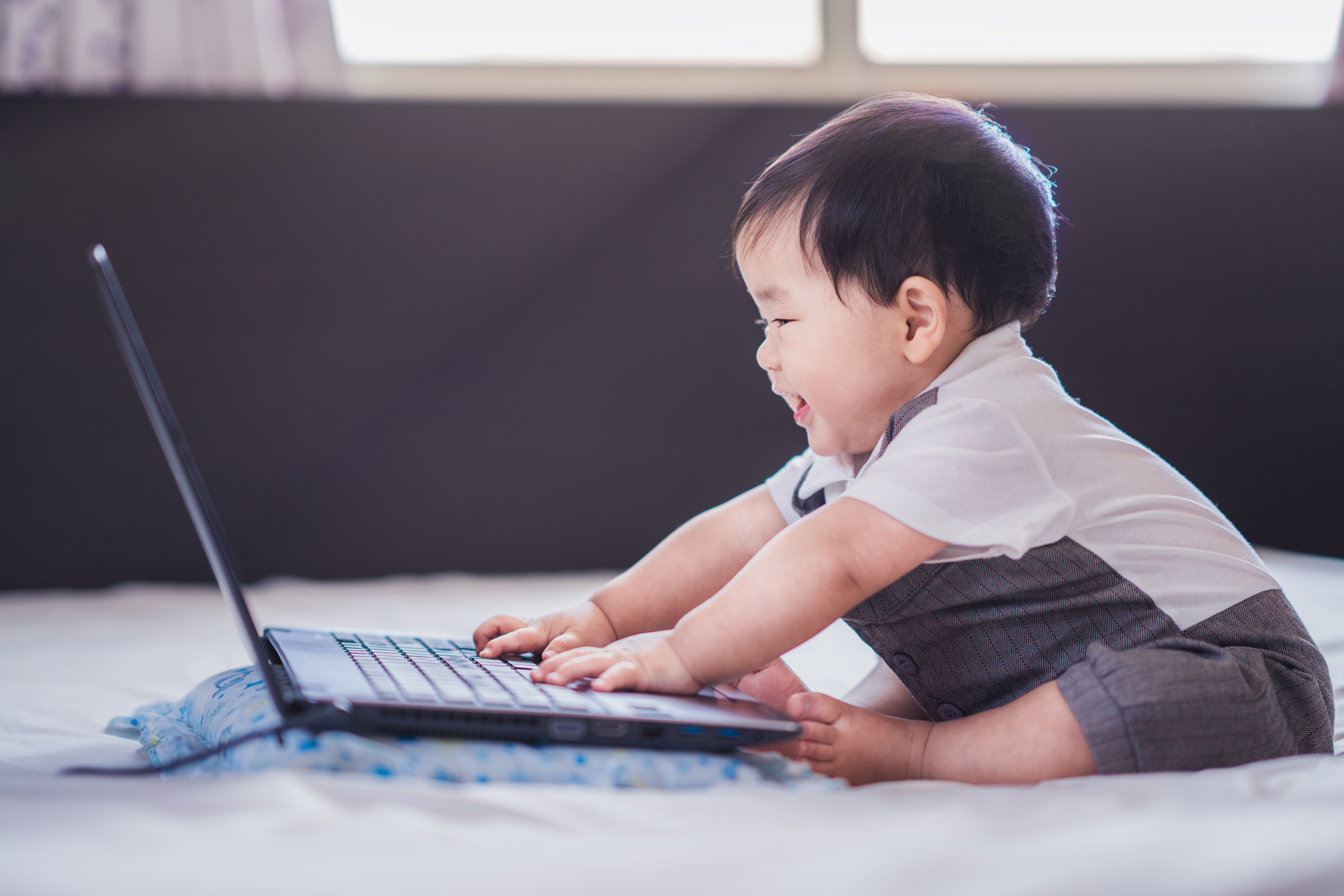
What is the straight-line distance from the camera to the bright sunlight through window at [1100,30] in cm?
228

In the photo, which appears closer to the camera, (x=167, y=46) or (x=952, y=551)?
(x=952, y=551)

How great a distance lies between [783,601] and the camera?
67 centimetres

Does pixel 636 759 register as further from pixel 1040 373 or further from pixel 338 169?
pixel 338 169

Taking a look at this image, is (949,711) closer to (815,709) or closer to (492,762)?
(815,709)

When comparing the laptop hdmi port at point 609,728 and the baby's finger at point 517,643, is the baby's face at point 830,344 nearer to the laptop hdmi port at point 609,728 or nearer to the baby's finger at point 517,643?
the baby's finger at point 517,643

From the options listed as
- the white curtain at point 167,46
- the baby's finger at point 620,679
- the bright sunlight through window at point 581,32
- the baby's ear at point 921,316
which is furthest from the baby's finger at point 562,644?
the bright sunlight through window at point 581,32

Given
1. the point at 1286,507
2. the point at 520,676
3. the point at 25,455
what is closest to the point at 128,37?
the point at 25,455

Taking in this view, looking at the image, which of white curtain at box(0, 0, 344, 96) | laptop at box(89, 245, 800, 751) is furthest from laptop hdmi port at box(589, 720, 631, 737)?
white curtain at box(0, 0, 344, 96)

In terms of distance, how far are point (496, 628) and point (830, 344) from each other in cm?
40

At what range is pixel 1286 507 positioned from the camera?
206 centimetres

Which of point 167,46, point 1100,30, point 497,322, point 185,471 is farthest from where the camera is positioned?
point 1100,30

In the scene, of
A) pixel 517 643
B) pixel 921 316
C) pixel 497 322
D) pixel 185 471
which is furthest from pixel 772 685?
pixel 497 322

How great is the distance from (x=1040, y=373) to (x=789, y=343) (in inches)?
8.5

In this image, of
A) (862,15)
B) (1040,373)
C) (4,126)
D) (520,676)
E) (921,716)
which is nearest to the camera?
(520,676)
